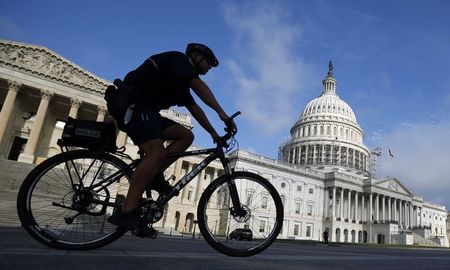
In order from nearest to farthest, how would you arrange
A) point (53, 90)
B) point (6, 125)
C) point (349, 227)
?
point (6, 125)
point (53, 90)
point (349, 227)

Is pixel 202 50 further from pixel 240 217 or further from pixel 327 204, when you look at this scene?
pixel 327 204

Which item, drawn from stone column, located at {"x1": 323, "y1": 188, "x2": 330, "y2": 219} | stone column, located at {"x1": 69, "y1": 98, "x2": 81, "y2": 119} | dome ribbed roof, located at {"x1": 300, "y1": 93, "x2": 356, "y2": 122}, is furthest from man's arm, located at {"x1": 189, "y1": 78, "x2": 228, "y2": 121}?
dome ribbed roof, located at {"x1": 300, "y1": 93, "x2": 356, "y2": 122}

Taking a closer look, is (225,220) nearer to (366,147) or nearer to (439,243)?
(439,243)

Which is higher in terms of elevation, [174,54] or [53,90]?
[53,90]

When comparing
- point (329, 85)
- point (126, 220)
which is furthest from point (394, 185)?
point (126, 220)

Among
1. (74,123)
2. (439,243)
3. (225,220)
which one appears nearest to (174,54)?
(74,123)

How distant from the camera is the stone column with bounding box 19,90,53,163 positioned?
3588 centimetres

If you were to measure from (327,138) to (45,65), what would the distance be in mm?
78464

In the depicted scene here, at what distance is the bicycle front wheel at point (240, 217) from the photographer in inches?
173

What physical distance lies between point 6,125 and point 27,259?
40596 mm

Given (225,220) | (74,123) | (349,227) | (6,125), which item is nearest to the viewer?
(74,123)

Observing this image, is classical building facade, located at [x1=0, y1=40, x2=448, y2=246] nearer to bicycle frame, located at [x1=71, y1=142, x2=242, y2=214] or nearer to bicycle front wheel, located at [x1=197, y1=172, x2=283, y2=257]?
bicycle front wheel, located at [x1=197, y1=172, x2=283, y2=257]

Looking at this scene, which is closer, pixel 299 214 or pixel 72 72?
pixel 72 72

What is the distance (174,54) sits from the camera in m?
4.09
